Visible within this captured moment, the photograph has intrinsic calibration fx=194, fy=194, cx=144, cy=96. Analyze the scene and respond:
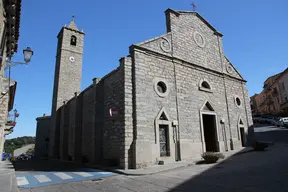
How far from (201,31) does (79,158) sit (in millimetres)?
13634

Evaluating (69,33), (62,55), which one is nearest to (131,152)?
(62,55)

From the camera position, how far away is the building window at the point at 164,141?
34.3ft

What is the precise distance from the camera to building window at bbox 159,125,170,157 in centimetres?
1045

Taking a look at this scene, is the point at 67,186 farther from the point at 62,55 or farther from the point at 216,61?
the point at 62,55

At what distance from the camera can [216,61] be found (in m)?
15.8

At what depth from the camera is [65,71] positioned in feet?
69.7

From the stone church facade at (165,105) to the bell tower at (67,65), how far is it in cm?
233

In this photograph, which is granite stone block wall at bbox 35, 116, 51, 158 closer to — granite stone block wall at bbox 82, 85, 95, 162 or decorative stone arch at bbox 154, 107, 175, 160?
granite stone block wall at bbox 82, 85, 95, 162

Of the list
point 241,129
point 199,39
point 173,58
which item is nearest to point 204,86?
point 173,58

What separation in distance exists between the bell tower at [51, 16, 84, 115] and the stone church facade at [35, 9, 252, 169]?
7.65 feet

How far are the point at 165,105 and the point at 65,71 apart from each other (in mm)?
14492

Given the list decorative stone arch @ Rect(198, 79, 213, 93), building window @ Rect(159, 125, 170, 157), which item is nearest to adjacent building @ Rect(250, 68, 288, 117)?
decorative stone arch @ Rect(198, 79, 213, 93)

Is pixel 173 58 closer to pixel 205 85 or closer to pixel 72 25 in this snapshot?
pixel 205 85

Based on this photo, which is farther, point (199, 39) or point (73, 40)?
point (73, 40)
